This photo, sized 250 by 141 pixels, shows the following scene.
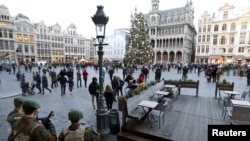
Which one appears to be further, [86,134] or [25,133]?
[86,134]

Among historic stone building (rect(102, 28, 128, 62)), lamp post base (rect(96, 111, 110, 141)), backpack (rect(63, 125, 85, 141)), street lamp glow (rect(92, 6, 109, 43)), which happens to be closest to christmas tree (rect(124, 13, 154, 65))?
street lamp glow (rect(92, 6, 109, 43))

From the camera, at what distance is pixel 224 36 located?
41562mm

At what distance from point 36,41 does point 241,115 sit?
2524 inches

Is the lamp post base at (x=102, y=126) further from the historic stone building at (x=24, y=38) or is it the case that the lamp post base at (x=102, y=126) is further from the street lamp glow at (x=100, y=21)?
the historic stone building at (x=24, y=38)

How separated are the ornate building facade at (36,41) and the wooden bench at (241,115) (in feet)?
149

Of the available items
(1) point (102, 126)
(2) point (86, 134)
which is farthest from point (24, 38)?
(2) point (86, 134)

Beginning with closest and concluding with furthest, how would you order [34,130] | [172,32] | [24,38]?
[34,130] < [24,38] < [172,32]

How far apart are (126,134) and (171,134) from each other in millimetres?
1450

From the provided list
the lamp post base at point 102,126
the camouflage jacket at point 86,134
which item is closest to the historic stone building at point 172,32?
the lamp post base at point 102,126

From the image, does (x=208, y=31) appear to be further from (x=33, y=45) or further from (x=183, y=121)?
(x=33, y=45)

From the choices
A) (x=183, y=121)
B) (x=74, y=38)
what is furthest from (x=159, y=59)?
(x=183, y=121)

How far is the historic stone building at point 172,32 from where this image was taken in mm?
49688

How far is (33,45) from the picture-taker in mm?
55312

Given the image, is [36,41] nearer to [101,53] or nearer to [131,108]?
[101,53]
